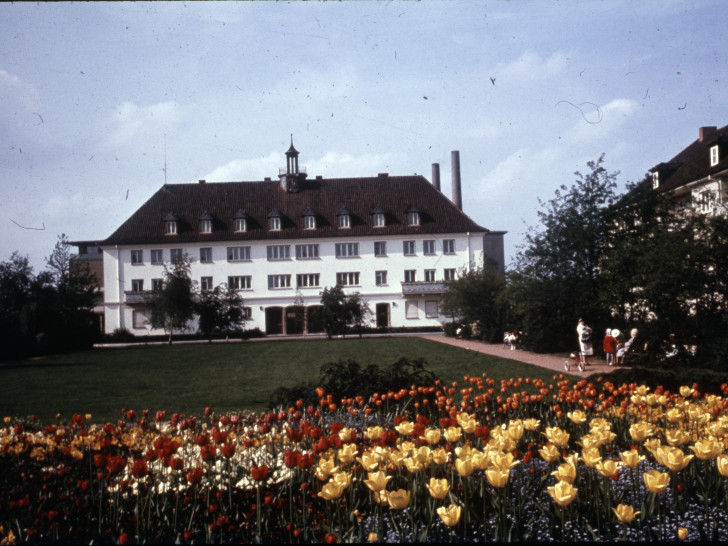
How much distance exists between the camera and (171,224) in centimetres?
6366

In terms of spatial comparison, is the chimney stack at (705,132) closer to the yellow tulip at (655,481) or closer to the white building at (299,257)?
the white building at (299,257)

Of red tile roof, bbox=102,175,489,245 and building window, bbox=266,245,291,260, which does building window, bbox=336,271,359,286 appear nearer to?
red tile roof, bbox=102,175,489,245

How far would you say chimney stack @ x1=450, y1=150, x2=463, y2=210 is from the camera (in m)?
70.2

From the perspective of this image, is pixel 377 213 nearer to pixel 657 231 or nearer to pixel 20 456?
pixel 657 231

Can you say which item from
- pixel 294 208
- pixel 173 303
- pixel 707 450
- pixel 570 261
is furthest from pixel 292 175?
pixel 707 450

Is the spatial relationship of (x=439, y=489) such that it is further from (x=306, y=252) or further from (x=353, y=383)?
(x=306, y=252)

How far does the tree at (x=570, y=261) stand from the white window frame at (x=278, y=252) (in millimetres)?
36735

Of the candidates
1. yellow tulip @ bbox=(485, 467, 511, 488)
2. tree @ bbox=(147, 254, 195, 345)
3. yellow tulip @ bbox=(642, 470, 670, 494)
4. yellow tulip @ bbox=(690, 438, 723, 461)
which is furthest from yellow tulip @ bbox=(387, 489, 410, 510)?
tree @ bbox=(147, 254, 195, 345)

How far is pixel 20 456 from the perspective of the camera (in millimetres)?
6270

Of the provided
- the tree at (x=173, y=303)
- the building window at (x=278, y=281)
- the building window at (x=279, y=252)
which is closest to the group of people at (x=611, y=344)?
the tree at (x=173, y=303)

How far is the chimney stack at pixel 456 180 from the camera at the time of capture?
230 ft

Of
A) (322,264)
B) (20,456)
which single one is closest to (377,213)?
(322,264)

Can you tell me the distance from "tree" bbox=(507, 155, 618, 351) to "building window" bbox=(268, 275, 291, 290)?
36162 mm

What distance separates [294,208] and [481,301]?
27.8 metres
